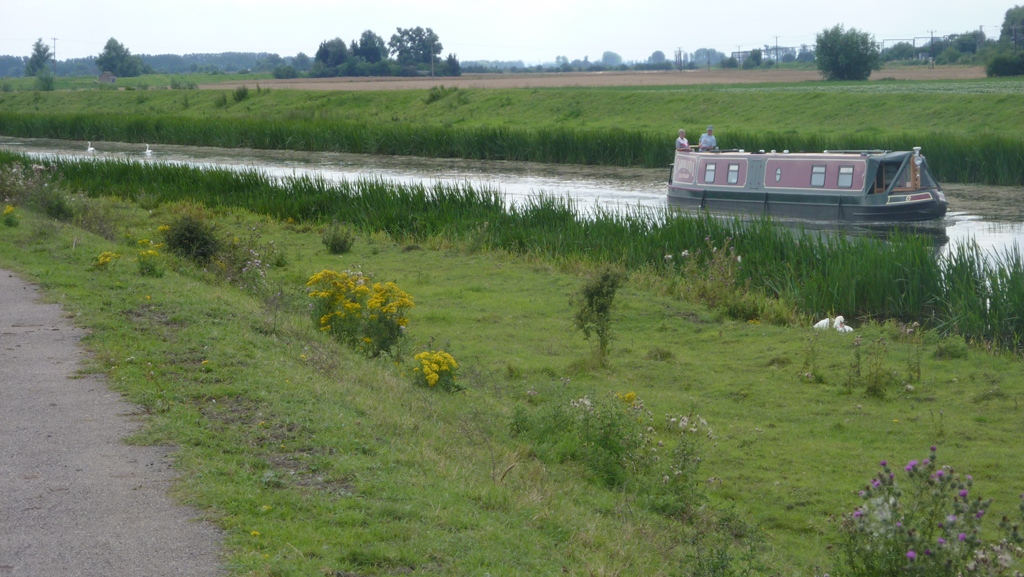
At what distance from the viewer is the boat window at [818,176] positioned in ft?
80.5

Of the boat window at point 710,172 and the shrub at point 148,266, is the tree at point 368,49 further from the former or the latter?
the shrub at point 148,266

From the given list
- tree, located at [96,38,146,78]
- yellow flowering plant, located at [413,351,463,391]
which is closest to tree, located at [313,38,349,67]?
tree, located at [96,38,146,78]

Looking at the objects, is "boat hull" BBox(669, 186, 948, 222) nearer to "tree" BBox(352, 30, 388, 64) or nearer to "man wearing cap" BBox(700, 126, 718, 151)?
"man wearing cap" BBox(700, 126, 718, 151)

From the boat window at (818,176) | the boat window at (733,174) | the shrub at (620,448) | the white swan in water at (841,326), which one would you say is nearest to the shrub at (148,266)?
the shrub at (620,448)

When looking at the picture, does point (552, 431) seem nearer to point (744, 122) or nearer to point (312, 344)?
point (312, 344)

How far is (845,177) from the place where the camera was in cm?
2425

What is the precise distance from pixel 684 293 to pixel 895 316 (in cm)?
274

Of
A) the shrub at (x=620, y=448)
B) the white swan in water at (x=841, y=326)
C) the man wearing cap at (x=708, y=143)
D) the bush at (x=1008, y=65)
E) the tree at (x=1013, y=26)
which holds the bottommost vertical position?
the white swan in water at (x=841, y=326)

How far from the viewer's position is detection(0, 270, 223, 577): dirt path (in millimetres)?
4223

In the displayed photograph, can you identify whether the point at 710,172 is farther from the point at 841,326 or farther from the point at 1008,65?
the point at 1008,65

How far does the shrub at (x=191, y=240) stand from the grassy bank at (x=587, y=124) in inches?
925

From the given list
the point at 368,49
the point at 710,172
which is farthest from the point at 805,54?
the point at 710,172

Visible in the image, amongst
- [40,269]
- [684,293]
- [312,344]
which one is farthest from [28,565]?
[684,293]

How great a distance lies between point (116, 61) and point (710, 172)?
124091 mm
